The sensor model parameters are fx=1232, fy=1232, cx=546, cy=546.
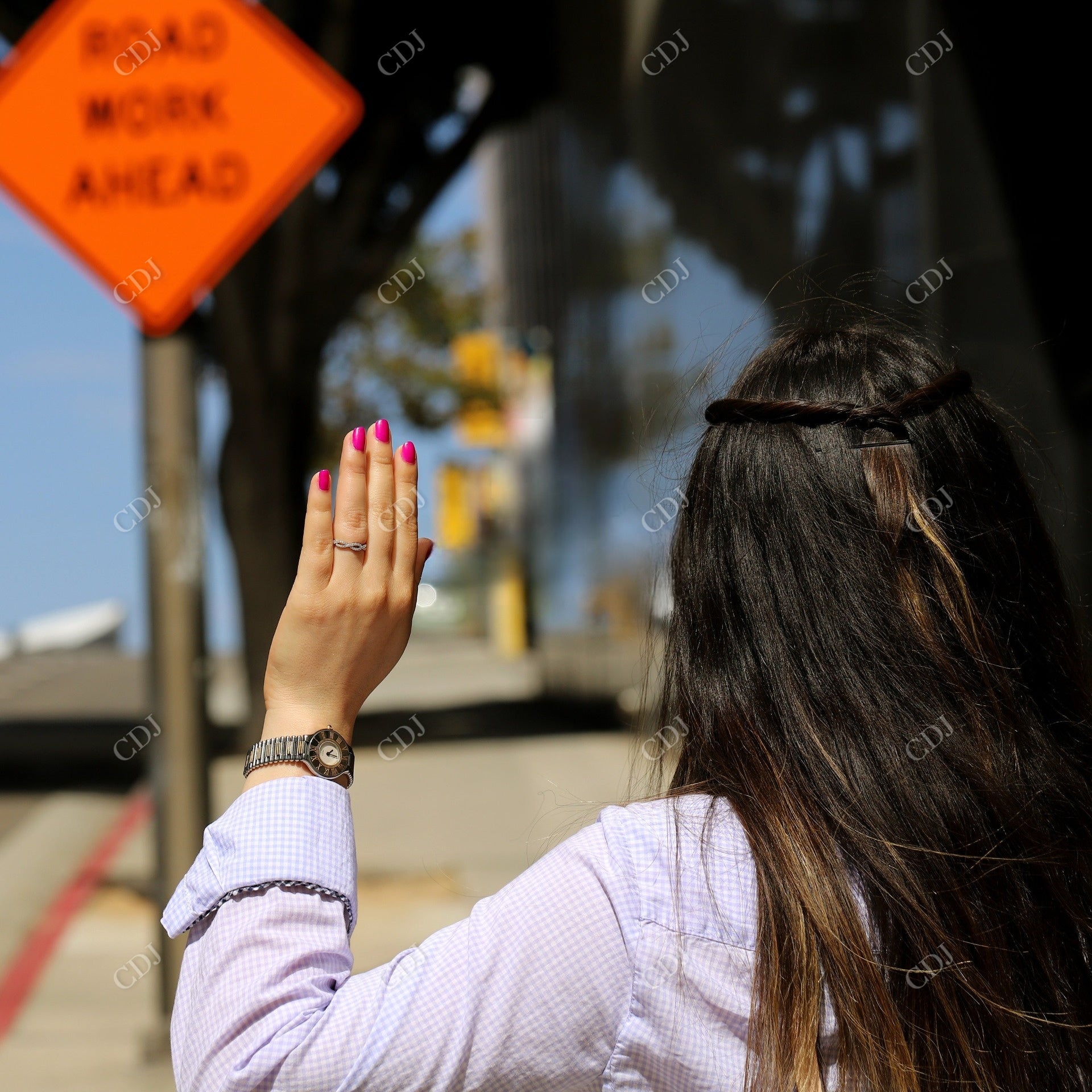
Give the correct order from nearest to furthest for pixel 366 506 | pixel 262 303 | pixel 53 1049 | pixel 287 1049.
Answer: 1. pixel 287 1049
2. pixel 366 506
3. pixel 53 1049
4. pixel 262 303

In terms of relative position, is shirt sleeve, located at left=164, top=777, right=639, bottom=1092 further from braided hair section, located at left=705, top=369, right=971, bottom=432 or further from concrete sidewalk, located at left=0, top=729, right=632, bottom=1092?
braided hair section, located at left=705, top=369, right=971, bottom=432

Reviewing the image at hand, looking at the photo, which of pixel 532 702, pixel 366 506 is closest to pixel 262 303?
pixel 366 506

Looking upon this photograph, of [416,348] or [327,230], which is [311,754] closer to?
[327,230]

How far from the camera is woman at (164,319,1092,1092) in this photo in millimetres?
1015

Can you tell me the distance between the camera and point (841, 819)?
1.07m

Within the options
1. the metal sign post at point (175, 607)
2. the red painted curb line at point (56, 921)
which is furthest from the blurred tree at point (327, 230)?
the metal sign post at point (175, 607)

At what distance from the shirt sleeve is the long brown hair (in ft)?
0.47

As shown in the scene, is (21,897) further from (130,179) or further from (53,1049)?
(130,179)

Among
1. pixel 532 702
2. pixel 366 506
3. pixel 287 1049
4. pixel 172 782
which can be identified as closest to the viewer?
pixel 287 1049

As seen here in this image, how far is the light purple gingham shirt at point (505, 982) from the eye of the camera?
100cm

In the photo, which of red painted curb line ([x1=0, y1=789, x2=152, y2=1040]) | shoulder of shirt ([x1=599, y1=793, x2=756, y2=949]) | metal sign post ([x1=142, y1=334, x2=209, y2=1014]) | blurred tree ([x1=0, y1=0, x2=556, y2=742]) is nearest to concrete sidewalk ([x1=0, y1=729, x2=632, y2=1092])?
red painted curb line ([x1=0, y1=789, x2=152, y2=1040])

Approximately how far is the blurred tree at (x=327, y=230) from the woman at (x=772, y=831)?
521 cm

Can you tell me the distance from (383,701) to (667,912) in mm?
16185

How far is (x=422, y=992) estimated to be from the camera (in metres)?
1.01
